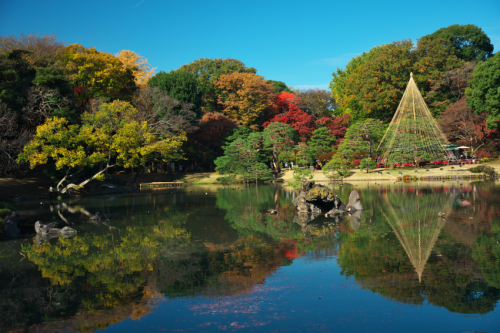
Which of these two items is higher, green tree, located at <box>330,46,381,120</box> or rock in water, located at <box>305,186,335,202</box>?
green tree, located at <box>330,46,381,120</box>

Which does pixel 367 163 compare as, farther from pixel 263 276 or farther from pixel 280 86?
pixel 280 86

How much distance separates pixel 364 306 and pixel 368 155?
123ft

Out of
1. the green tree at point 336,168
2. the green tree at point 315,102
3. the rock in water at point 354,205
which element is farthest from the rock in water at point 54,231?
the green tree at point 315,102

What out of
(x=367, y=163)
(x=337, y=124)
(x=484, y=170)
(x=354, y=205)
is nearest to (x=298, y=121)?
(x=337, y=124)

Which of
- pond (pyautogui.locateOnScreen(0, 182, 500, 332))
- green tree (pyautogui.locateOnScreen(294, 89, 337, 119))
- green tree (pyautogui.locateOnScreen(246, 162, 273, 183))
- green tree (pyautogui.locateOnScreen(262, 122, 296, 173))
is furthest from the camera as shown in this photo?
green tree (pyautogui.locateOnScreen(294, 89, 337, 119))

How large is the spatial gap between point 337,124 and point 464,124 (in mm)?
15346

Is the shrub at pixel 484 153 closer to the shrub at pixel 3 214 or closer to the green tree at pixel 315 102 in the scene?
the green tree at pixel 315 102

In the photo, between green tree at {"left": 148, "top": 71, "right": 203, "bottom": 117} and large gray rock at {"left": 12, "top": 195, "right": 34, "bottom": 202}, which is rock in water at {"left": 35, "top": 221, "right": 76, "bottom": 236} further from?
green tree at {"left": 148, "top": 71, "right": 203, "bottom": 117}

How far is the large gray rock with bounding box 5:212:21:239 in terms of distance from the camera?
45.3 feet

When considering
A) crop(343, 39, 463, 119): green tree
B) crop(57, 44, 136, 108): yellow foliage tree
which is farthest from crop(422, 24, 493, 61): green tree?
crop(57, 44, 136, 108): yellow foliage tree

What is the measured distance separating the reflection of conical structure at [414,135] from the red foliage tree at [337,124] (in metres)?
9.47

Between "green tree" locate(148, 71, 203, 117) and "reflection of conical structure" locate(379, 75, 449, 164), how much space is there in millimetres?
20965

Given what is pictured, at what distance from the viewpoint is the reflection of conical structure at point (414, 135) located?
37594 mm

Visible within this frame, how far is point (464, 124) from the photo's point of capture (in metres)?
39.4
